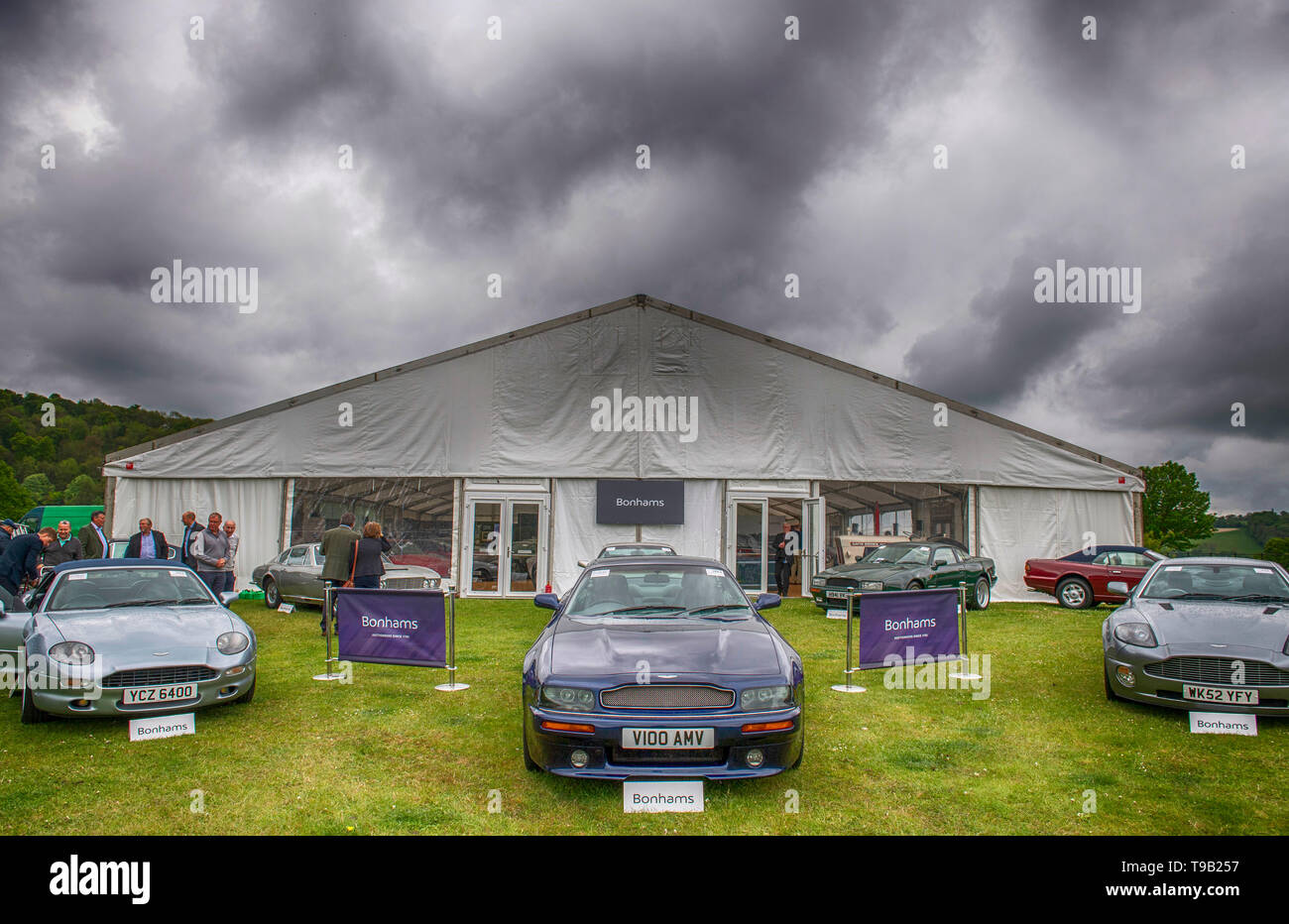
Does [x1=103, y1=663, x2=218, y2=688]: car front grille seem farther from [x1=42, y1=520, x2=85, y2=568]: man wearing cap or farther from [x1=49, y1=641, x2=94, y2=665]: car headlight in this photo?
[x1=42, y1=520, x2=85, y2=568]: man wearing cap

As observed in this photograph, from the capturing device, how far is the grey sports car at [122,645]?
5738mm

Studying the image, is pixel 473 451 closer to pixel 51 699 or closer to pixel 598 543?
pixel 598 543

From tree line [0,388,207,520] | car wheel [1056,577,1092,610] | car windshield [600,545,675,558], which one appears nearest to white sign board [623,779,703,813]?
car windshield [600,545,675,558]

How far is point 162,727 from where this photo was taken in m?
5.80

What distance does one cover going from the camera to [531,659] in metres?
4.91

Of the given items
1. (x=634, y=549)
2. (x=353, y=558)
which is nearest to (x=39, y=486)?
(x=353, y=558)

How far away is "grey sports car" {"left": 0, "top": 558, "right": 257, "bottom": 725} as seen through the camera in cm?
574

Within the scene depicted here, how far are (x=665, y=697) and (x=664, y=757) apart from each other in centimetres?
32

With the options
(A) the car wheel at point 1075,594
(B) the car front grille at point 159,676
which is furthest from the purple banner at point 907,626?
(A) the car wheel at point 1075,594

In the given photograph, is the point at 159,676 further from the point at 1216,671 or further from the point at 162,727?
the point at 1216,671

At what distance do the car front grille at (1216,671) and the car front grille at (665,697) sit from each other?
4154 mm

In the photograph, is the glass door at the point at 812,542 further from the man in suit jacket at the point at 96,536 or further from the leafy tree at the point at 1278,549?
the leafy tree at the point at 1278,549

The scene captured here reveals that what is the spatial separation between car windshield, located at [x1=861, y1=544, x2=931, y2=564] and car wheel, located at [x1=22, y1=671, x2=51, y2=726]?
13.0 meters
